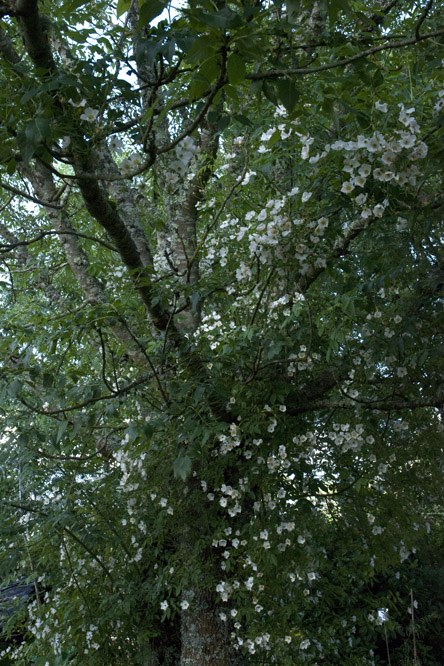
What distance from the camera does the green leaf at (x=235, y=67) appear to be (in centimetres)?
103

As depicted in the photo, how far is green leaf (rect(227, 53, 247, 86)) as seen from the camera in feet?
3.37

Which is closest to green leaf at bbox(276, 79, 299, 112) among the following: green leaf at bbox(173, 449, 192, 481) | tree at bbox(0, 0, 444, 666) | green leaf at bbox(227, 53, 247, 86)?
green leaf at bbox(227, 53, 247, 86)

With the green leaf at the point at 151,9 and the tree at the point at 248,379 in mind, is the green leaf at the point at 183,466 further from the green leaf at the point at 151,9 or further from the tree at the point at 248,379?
the green leaf at the point at 151,9

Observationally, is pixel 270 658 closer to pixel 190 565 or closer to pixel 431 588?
pixel 190 565

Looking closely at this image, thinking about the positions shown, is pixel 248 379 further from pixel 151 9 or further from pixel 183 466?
pixel 151 9

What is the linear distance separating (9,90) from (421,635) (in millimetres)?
4263

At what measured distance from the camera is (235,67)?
40.6 inches

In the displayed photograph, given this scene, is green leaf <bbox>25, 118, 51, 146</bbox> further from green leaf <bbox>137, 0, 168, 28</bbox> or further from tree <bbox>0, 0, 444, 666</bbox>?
tree <bbox>0, 0, 444, 666</bbox>

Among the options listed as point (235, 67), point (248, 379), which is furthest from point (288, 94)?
point (248, 379)

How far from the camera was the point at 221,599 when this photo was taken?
8.41ft

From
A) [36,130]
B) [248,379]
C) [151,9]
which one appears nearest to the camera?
[151,9]

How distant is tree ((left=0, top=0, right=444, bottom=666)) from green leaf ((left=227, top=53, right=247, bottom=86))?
498mm

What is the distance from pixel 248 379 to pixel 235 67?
62.2 inches

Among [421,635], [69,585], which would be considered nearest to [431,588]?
[421,635]
